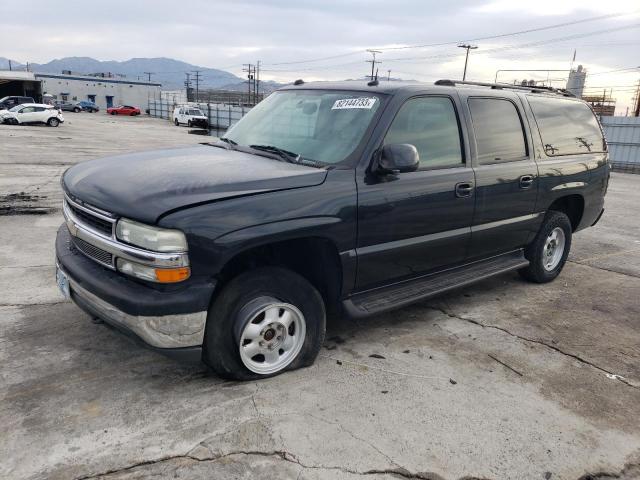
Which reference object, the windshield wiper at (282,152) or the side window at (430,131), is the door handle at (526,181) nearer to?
the side window at (430,131)

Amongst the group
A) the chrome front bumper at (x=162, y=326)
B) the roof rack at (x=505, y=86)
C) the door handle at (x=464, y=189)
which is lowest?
the chrome front bumper at (x=162, y=326)

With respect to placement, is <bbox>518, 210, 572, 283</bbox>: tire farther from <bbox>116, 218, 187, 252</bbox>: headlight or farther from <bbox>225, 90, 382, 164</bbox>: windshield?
<bbox>116, 218, 187, 252</bbox>: headlight

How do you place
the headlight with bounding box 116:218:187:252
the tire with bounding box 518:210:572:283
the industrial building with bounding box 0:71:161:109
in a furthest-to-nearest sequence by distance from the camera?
the industrial building with bounding box 0:71:161:109
the tire with bounding box 518:210:572:283
the headlight with bounding box 116:218:187:252

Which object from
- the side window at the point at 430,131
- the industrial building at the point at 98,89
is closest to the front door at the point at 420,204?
the side window at the point at 430,131

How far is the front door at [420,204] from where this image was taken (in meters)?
3.45

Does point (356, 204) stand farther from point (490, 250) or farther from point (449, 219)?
point (490, 250)

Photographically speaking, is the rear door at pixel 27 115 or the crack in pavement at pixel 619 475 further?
the rear door at pixel 27 115

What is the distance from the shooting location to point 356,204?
3312mm

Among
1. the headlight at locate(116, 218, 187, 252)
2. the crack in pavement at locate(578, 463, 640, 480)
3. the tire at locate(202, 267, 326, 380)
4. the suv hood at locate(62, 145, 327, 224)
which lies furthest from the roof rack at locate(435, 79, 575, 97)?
the crack in pavement at locate(578, 463, 640, 480)

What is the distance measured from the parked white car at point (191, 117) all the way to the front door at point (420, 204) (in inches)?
1509

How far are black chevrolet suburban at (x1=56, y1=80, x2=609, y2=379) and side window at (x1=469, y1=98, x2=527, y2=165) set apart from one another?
2 cm

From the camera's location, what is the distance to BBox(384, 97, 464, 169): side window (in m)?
3.67

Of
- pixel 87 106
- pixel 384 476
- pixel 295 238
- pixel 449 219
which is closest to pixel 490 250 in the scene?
pixel 449 219

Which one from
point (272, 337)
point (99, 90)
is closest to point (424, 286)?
point (272, 337)
